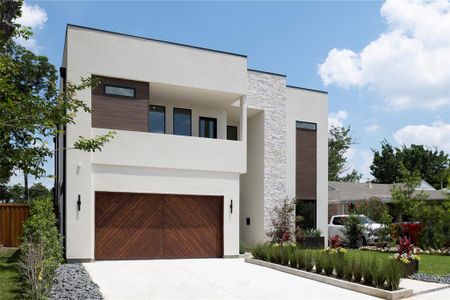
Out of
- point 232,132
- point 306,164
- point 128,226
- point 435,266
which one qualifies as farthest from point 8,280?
point 306,164

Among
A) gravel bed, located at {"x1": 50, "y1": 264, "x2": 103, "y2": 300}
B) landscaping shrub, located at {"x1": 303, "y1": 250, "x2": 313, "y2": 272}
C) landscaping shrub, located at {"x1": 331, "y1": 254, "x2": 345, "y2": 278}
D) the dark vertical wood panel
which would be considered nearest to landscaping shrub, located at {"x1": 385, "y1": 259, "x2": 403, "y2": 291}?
landscaping shrub, located at {"x1": 331, "y1": 254, "x2": 345, "y2": 278}

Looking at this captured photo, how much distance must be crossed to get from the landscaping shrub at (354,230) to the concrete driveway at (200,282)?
9201 millimetres

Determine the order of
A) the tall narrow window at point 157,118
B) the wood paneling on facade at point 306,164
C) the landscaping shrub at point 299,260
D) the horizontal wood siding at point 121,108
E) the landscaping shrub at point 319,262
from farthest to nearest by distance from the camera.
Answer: the wood paneling on facade at point 306,164, the tall narrow window at point 157,118, the horizontal wood siding at point 121,108, the landscaping shrub at point 299,260, the landscaping shrub at point 319,262

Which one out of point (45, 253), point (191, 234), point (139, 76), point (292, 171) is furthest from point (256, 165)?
point (45, 253)

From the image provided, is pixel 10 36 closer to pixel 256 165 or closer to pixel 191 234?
pixel 191 234

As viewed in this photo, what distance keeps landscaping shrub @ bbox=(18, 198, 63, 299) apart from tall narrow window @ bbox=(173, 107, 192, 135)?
20.6ft

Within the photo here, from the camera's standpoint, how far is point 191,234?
17125mm

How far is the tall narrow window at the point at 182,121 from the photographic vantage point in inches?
756

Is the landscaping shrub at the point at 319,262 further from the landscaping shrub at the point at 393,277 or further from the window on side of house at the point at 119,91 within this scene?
the window on side of house at the point at 119,91

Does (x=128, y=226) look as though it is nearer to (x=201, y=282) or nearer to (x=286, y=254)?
(x=201, y=282)

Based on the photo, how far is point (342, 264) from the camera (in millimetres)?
11906

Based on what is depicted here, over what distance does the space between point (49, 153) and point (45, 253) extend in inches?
195

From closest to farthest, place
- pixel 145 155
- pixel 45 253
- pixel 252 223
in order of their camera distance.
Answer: pixel 45 253 < pixel 145 155 < pixel 252 223

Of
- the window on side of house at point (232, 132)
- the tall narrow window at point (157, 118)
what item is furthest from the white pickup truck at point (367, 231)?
the tall narrow window at point (157, 118)
